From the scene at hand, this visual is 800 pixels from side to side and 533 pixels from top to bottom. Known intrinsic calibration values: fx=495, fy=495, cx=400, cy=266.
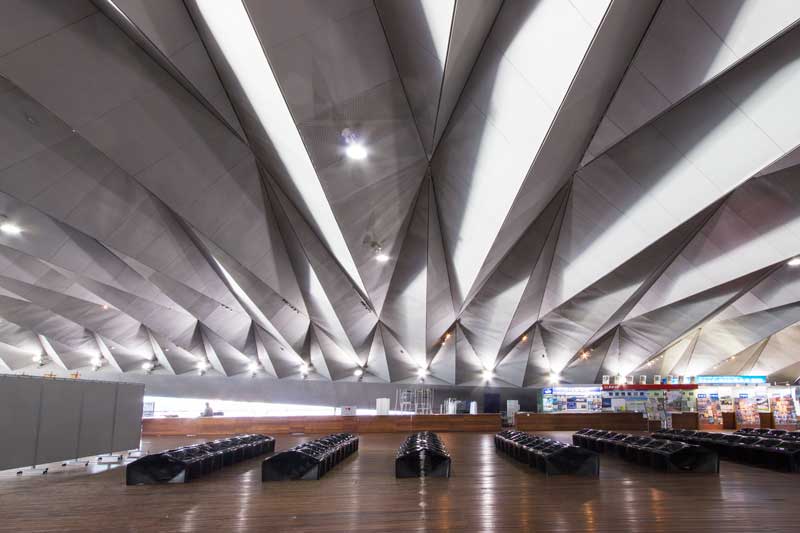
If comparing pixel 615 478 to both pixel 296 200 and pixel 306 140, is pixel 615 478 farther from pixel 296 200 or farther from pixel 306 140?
pixel 296 200

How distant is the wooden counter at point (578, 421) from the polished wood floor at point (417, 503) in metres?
17.0

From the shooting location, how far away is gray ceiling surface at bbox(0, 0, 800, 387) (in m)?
7.38

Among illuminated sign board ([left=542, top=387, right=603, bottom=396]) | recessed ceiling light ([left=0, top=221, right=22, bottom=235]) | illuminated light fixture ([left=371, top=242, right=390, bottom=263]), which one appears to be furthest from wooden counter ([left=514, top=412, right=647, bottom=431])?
recessed ceiling light ([left=0, top=221, right=22, bottom=235])

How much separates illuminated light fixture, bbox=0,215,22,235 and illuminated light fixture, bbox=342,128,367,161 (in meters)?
10.5

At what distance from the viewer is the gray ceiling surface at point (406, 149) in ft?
24.2

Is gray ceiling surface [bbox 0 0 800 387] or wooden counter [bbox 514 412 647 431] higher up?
gray ceiling surface [bbox 0 0 800 387]

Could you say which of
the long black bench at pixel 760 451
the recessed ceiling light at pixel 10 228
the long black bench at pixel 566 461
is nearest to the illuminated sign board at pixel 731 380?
the long black bench at pixel 760 451

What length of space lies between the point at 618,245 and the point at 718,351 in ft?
70.2

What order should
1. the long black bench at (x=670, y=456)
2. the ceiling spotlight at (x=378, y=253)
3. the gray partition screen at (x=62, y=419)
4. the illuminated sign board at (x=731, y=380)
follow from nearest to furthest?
1. the gray partition screen at (x=62, y=419)
2. the long black bench at (x=670, y=456)
3. the ceiling spotlight at (x=378, y=253)
4. the illuminated sign board at (x=731, y=380)

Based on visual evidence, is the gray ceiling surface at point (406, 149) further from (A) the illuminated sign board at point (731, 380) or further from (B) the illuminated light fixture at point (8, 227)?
(A) the illuminated sign board at point (731, 380)

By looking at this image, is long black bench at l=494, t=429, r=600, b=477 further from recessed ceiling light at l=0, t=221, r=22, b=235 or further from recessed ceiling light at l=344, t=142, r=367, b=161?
recessed ceiling light at l=0, t=221, r=22, b=235

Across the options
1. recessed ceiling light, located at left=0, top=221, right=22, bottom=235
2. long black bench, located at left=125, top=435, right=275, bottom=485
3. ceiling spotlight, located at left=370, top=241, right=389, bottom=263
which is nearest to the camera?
long black bench, located at left=125, top=435, right=275, bottom=485

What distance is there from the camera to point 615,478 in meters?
8.66

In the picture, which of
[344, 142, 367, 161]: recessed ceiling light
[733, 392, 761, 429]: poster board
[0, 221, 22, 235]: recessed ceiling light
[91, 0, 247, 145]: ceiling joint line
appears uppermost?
[91, 0, 247, 145]: ceiling joint line
